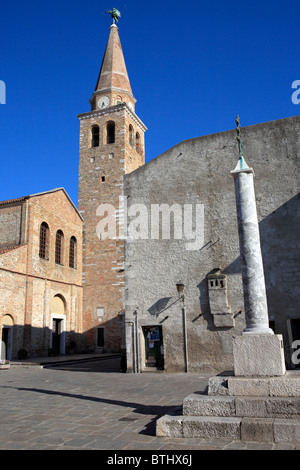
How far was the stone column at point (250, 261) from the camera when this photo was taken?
5969mm

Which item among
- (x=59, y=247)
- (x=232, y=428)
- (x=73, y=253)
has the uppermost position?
(x=59, y=247)

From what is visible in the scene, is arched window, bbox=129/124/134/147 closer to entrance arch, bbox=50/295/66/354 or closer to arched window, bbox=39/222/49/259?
arched window, bbox=39/222/49/259

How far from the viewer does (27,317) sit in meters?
20.0

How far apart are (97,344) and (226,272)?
1406 cm

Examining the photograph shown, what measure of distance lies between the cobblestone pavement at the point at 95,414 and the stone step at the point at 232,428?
0.40 feet

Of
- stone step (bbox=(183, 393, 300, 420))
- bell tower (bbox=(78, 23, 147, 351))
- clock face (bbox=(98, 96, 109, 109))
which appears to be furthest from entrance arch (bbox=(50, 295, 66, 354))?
stone step (bbox=(183, 393, 300, 420))

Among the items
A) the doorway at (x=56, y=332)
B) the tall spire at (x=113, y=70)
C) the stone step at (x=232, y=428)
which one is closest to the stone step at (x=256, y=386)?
the stone step at (x=232, y=428)

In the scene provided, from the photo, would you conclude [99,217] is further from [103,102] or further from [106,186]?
[103,102]

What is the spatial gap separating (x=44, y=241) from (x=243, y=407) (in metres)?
19.4

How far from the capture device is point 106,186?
82.8ft

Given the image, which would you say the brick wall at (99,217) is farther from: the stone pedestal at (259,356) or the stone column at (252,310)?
the stone pedestal at (259,356)

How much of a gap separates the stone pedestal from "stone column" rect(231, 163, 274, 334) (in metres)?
0.16

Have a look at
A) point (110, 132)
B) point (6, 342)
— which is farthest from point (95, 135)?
point (6, 342)
